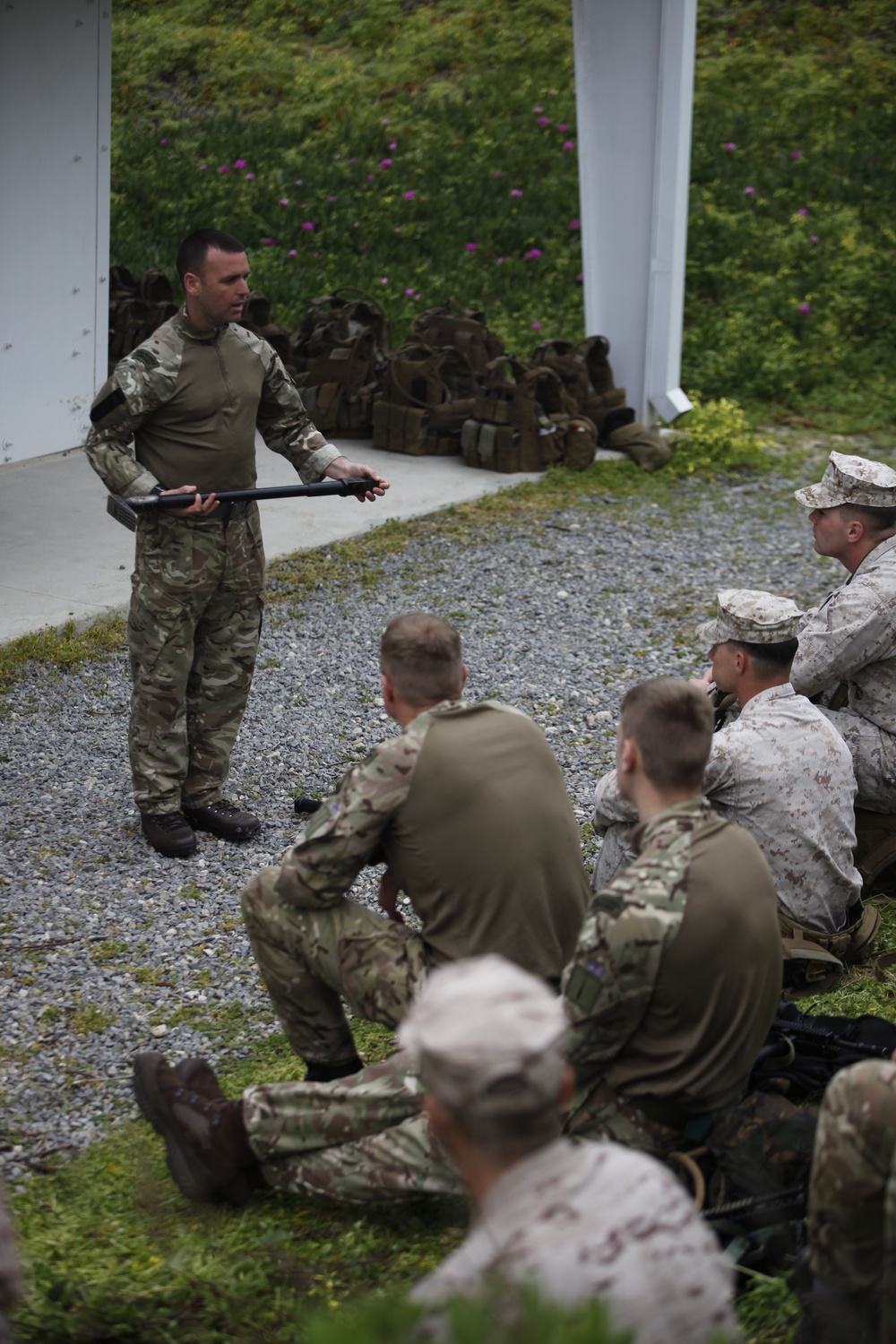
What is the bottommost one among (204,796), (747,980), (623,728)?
(204,796)

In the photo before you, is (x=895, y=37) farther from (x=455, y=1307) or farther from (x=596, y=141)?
(x=455, y=1307)

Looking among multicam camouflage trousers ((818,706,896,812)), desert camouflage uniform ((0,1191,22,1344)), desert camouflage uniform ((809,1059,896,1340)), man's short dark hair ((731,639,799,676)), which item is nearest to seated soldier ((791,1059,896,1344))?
desert camouflage uniform ((809,1059,896,1340))

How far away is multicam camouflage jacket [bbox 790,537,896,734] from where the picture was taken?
440 cm

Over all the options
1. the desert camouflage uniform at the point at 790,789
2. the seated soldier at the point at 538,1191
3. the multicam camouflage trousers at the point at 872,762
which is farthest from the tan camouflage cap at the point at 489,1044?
the multicam camouflage trousers at the point at 872,762

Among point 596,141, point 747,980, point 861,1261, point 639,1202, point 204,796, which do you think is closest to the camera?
point 639,1202

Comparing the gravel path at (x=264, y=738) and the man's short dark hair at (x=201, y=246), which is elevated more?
the man's short dark hair at (x=201, y=246)

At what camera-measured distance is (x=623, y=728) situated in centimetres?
289

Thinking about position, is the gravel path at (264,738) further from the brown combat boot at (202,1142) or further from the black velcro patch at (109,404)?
the black velcro patch at (109,404)

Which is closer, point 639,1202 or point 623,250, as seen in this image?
point 639,1202

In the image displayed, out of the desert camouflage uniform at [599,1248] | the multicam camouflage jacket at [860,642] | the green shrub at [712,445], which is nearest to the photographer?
the desert camouflage uniform at [599,1248]

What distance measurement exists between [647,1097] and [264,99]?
54.8 ft

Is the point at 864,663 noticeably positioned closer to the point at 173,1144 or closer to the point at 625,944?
the point at 625,944

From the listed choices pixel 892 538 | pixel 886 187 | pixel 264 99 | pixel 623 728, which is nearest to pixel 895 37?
pixel 886 187

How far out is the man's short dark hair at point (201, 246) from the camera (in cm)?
448
